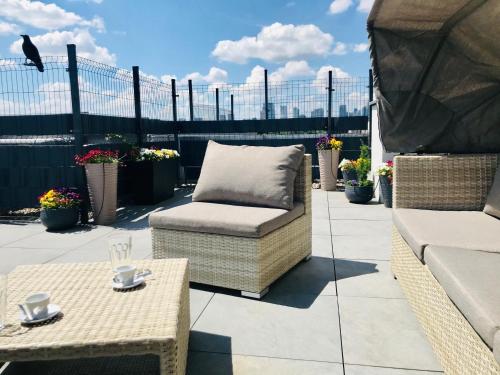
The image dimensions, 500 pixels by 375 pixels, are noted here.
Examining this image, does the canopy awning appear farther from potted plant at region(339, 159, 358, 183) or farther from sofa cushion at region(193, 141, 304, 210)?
potted plant at region(339, 159, 358, 183)

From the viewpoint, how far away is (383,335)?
200 cm

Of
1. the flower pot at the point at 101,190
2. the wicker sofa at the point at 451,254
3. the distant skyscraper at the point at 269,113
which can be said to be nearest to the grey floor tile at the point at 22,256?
the flower pot at the point at 101,190

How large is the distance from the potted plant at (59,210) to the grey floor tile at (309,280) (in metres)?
2.68

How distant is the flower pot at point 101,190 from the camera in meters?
4.58

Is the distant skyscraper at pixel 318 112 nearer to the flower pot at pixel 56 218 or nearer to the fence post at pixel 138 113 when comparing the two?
the fence post at pixel 138 113

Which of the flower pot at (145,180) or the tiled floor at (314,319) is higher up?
the flower pot at (145,180)

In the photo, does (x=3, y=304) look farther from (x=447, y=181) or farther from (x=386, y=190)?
(x=386, y=190)

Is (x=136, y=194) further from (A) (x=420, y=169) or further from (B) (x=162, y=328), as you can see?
(B) (x=162, y=328)

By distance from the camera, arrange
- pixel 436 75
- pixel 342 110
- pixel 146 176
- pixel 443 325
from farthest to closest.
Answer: pixel 342 110, pixel 146 176, pixel 436 75, pixel 443 325

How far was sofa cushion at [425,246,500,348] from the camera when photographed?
1233mm

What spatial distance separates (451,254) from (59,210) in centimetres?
385

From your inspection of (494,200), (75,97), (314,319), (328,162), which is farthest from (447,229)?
(328,162)

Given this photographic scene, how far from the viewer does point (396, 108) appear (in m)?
2.93

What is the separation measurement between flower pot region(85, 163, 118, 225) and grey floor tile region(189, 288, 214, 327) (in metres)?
2.38
